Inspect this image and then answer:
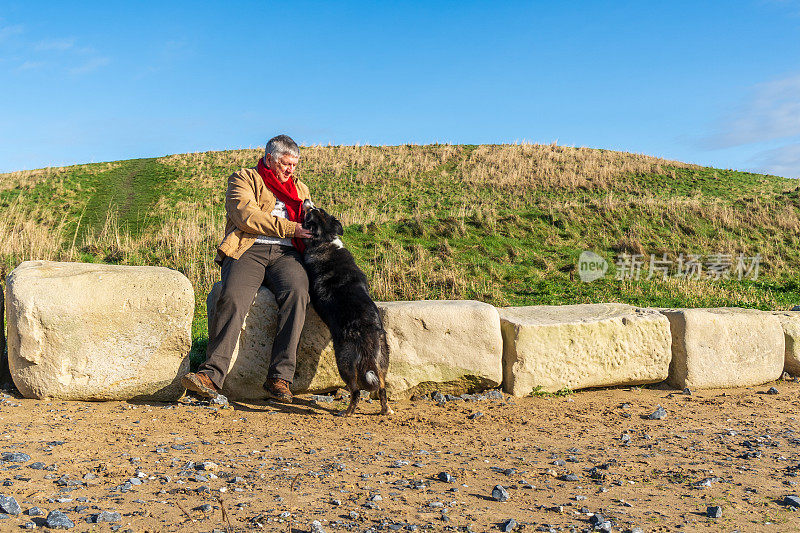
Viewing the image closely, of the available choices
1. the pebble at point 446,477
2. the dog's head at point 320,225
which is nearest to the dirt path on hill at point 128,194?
the dog's head at point 320,225

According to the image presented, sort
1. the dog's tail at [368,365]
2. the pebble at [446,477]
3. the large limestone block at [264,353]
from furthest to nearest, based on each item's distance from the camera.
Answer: the large limestone block at [264,353], the dog's tail at [368,365], the pebble at [446,477]

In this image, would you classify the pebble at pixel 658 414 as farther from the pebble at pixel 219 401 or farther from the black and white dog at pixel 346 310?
the pebble at pixel 219 401

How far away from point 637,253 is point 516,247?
3000mm

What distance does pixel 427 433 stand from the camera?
442cm

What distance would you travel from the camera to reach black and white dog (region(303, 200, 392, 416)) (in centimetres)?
462

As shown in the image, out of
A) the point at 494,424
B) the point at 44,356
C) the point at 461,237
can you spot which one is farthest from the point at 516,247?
the point at 44,356

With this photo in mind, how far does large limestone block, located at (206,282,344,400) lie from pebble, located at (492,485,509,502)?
2.32 m

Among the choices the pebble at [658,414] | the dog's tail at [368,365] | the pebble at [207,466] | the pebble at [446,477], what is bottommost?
the pebble at [658,414]

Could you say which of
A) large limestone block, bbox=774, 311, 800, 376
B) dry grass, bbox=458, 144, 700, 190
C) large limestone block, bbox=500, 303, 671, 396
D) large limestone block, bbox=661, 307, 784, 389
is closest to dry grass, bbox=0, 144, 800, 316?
dry grass, bbox=458, 144, 700, 190

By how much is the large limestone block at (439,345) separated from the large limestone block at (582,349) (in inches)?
8.6

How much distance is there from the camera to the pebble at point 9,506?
270 cm

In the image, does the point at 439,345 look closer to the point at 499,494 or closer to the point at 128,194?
the point at 499,494

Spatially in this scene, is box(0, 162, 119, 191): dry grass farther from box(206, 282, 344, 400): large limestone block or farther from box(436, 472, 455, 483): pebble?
box(436, 472, 455, 483): pebble

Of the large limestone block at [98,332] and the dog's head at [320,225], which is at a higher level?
the dog's head at [320,225]
